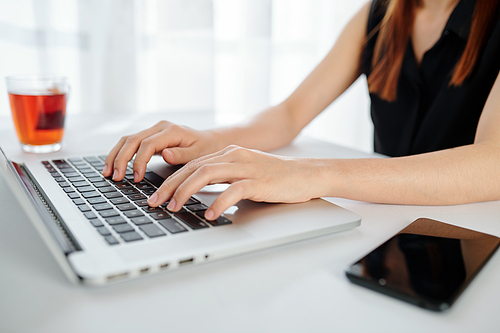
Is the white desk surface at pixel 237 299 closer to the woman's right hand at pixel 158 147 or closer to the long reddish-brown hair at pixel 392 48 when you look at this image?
the woman's right hand at pixel 158 147

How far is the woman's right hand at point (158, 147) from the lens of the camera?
2.14 ft

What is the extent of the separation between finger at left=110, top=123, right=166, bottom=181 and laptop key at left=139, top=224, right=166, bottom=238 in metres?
0.21

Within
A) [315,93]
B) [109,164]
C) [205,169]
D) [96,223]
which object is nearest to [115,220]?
[96,223]

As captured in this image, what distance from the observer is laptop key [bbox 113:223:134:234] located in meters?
0.44

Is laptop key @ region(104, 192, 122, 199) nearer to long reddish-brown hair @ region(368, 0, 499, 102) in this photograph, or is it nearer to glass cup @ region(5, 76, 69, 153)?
glass cup @ region(5, 76, 69, 153)

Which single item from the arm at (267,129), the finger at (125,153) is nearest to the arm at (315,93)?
the arm at (267,129)

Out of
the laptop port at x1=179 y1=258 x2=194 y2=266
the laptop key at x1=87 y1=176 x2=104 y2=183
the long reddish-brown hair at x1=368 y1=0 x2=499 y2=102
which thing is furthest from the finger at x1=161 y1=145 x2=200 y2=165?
the long reddish-brown hair at x1=368 y1=0 x2=499 y2=102

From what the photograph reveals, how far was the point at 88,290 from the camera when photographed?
0.38 metres

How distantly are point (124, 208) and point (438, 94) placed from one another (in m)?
0.84

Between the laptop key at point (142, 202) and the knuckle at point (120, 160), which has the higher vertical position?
the knuckle at point (120, 160)

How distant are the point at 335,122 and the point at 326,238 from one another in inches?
86.6

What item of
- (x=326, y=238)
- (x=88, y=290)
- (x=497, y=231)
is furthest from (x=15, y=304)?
(x=497, y=231)

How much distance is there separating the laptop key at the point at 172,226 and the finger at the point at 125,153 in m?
0.20

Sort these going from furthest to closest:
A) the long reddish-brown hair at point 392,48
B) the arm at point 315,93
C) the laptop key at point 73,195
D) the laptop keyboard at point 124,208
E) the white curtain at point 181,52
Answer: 1. the white curtain at point 181,52
2. the long reddish-brown hair at point 392,48
3. the arm at point 315,93
4. the laptop key at point 73,195
5. the laptop keyboard at point 124,208
